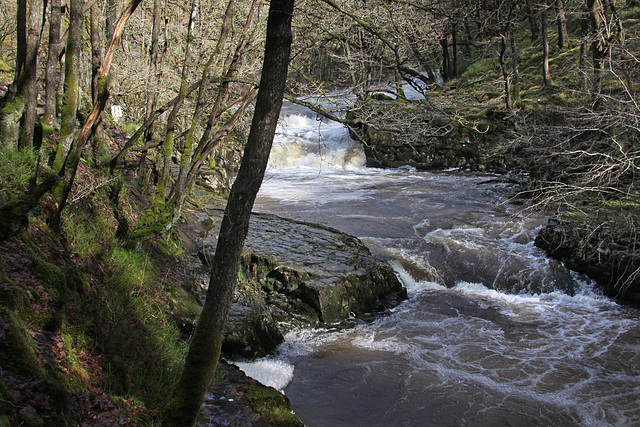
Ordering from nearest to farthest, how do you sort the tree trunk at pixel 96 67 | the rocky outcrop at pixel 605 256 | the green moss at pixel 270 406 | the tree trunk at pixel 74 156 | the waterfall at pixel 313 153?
the green moss at pixel 270 406
the tree trunk at pixel 74 156
the tree trunk at pixel 96 67
the rocky outcrop at pixel 605 256
the waterfall at pixel 313 153

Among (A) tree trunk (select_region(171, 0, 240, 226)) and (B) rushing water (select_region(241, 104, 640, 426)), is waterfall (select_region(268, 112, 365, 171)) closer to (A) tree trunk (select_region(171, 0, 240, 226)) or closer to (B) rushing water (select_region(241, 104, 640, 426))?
(B) rushing water (select_region(241, 104, 640, 426))

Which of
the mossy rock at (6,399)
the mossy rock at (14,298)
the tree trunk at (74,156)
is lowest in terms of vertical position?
the mossy rock at (6,399)

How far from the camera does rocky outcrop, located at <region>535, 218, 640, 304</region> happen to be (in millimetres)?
9281

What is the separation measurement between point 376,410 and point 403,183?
14.1 metres

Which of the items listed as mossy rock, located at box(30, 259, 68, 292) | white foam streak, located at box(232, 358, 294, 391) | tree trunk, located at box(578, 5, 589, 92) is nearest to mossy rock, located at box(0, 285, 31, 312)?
mossy rock, located at box(30, 259, 68, 292)

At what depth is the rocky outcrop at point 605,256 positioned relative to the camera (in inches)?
365

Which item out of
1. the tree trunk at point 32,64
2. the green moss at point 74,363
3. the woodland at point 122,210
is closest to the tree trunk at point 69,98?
the woodland at point 122,210

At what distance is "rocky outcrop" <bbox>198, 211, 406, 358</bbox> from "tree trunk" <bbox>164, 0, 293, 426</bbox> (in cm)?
305

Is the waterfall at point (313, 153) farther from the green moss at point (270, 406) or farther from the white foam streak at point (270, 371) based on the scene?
the green moss at point (270, 406)

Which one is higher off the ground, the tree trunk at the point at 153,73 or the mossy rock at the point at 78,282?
the tree trunk at the point at 153,73

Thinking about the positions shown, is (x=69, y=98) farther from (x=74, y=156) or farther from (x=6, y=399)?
(x=6, y=399)

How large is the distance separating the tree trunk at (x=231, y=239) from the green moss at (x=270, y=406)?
123cm

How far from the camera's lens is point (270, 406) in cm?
464

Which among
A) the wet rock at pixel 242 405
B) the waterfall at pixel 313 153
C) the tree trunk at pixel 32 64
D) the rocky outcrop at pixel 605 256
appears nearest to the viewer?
the wet rock at pixel 242 405
